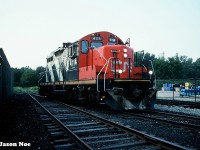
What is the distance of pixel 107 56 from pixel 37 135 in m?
5.52

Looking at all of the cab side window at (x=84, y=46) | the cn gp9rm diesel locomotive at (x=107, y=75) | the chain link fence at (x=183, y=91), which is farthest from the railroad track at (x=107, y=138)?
the chain link fence at (x=183, y=91)

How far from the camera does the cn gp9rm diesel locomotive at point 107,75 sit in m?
9.32

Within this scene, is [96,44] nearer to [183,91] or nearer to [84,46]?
[84,46]

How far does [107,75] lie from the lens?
408 inches

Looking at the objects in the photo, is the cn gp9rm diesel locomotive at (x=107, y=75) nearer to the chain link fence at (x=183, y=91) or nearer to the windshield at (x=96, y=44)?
the windshield at (x=96, y=44)

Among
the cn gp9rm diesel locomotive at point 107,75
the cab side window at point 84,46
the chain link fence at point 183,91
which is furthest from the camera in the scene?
the chain link fence at point 183,91

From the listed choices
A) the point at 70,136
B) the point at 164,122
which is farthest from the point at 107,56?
the point at 70,136

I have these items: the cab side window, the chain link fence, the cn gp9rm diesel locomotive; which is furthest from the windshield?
the chain link fence

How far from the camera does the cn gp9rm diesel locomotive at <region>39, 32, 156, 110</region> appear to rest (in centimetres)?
932

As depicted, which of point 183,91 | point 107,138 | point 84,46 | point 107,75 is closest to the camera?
point 107,138

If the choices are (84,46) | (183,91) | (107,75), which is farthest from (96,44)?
(183,91)

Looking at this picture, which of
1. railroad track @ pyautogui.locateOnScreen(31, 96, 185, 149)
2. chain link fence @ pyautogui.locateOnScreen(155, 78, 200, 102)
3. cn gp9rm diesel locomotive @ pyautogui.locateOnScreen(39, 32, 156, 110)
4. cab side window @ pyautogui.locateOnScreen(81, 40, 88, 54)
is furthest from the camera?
chain link fence @ pyautogui.locateOnScreen(155, 78, 200, 102)

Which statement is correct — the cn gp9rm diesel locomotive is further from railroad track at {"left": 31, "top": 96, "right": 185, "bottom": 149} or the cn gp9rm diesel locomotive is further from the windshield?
railroad track at {"left": 31, "top": 96, "right": 185, "bottom": 149}

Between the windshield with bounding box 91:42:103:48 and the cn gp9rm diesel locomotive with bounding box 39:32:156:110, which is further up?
the windshield with bounding box 91:42:103:48
